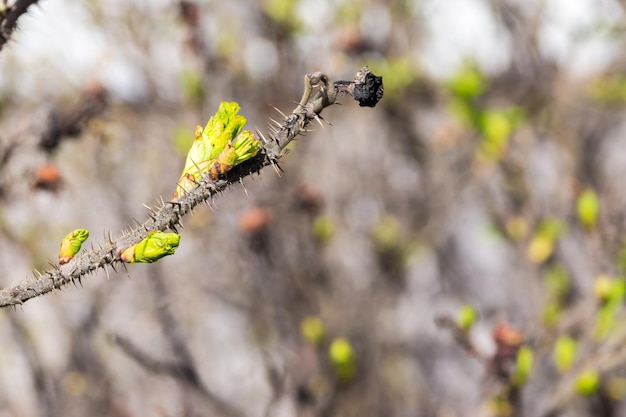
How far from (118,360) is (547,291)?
4.86 m

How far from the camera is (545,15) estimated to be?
194 inches

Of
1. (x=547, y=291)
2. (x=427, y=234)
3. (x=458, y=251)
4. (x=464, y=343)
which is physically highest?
(x=458, y=251)

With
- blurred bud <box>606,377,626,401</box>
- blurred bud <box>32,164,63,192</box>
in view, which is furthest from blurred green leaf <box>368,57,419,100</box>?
blurred bud <box>606,377,626,401</box>

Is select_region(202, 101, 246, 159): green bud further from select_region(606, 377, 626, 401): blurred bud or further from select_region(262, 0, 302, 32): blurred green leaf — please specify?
select_region(606, 377, 626, 401): blurred bud

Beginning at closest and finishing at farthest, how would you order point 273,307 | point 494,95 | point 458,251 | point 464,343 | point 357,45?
point 464,343, point 273,307, point 357,45, point 494,95, point 458,251

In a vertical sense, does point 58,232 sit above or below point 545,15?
below

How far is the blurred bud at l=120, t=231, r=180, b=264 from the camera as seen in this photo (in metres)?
1.48

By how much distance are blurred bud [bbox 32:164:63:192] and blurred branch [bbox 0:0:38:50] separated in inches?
55.9

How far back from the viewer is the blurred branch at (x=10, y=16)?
5.95ft

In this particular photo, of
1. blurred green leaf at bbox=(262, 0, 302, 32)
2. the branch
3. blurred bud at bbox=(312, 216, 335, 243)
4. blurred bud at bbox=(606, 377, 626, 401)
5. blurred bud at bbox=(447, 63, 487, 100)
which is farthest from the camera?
blurred green leaf at bbox=(262, 0, 302, 32)

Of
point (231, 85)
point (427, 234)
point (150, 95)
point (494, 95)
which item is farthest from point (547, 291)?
point (150, 95)

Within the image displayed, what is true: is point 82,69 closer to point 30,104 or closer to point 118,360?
point 30,104

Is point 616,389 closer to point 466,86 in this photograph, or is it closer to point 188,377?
point 466,86

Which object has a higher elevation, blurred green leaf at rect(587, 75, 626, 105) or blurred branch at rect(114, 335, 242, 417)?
blurred green leaf at rect(587, 75, 626, 105)
